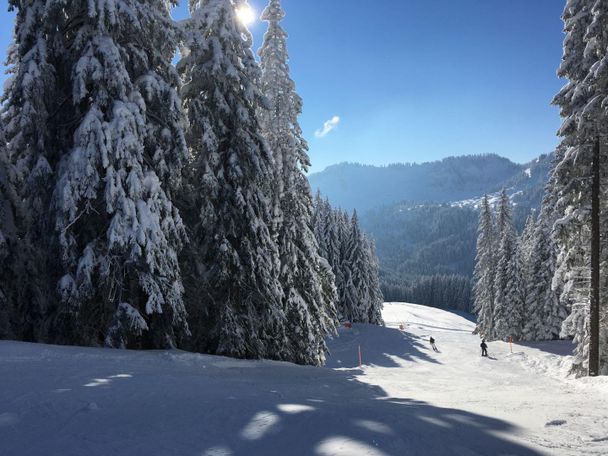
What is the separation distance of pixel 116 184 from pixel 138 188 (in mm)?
547

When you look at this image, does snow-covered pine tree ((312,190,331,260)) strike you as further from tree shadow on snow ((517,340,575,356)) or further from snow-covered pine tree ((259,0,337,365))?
snow-covered pine tree ((259,0,337,365))

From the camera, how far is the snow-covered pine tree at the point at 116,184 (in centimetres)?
1010

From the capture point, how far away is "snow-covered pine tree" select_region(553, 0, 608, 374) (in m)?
13.9

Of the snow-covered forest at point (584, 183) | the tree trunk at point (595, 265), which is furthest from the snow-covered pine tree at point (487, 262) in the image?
the tree trunk at point (595, 265)

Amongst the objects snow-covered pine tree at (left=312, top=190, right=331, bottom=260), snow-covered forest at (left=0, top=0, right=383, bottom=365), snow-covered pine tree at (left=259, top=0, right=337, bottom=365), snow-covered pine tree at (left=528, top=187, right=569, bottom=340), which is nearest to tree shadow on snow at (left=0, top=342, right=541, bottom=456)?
snow-covered forest at (left=0, top=0, right=383, bottom=365)

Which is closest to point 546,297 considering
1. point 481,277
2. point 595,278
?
point 481,277

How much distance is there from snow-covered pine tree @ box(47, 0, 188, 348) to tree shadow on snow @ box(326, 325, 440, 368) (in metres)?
21.7

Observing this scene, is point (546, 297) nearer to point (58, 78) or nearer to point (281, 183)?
point (281, 183)

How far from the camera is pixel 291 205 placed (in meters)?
17.8

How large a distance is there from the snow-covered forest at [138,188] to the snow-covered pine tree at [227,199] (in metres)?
0.05

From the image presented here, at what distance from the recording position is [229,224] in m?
13.7

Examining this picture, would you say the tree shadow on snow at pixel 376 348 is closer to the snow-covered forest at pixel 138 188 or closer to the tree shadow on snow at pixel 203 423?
the snow-covered forest at pixel 138 188

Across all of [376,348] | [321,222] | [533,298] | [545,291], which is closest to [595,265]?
[376,348]

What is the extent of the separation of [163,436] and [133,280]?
23.3 feet
